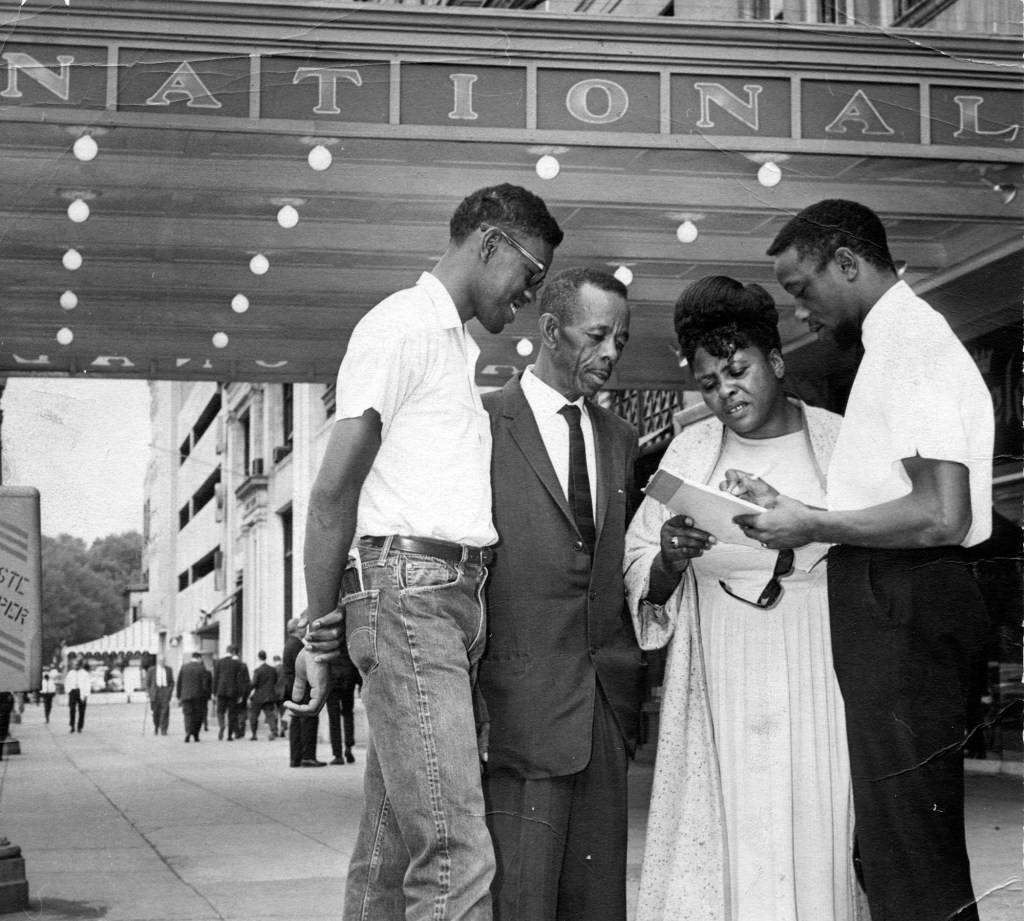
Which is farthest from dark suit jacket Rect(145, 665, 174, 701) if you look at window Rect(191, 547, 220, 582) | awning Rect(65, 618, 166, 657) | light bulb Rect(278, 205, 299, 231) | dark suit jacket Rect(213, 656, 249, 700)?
light bulb Rect(278, 205, 299, 231)

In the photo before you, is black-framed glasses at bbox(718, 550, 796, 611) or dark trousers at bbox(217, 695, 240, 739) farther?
dark trousers at bbox(217, 695, 240, 739)

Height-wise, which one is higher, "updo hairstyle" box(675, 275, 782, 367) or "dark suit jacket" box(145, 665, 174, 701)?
"updo hairstyle" box(675, 275, 782, 367)

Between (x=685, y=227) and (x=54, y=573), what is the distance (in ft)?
16.8

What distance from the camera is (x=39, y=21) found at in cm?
540

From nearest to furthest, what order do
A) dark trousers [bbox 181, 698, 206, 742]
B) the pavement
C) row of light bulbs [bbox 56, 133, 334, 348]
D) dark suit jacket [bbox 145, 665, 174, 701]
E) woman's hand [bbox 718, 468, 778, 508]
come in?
woman's hand [bbox 718, 468, 778, 508], the pavement, row of light bulbs [bbox 56, 133, 334, 348], dark suit jacket [bbox 145, 665, 174, 701], dark trousers [bbox 181, 698, 206, 742]

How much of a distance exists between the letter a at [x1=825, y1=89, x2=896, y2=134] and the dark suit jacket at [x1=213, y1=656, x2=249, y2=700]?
32.0 ft

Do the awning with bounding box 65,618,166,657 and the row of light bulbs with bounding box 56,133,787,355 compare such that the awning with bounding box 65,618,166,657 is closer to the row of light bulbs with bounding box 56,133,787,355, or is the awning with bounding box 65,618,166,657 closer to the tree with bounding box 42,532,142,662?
the tree with bounding box 42,532,142,662

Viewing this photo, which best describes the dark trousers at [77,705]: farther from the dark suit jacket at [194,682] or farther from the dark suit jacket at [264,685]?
the dark suit jacket at [264,685]

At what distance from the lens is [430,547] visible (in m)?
2.57

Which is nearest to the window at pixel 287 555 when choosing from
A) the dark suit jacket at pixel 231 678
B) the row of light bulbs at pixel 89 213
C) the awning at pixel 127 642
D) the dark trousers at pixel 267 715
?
the awning at pixel 127 642

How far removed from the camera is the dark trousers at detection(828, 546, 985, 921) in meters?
2.62

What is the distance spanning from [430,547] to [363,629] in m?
0.21

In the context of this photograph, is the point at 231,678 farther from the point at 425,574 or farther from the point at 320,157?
the point at 425,574

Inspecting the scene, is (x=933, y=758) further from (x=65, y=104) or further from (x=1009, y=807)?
(x=65, y=104)
